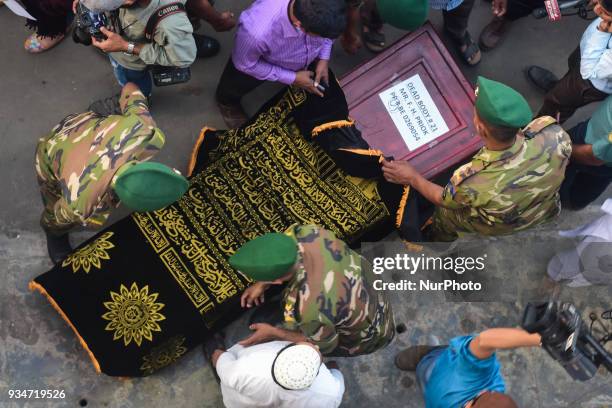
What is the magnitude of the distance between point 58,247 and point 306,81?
168 cm

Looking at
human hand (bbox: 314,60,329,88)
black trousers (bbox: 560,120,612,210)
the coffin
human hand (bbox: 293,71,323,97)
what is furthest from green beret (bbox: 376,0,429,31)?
black trousers (bbox: 560,120,612,210)

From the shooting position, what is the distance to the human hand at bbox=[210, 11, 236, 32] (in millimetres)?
3877

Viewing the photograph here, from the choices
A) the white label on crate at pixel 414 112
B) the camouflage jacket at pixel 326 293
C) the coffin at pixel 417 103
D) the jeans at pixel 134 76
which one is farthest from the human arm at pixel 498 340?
the jeans at pixel 134 76

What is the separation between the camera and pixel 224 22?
391 centimetres

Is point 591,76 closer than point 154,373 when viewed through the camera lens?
Yes

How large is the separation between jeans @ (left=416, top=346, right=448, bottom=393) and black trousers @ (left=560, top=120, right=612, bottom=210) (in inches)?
48.4

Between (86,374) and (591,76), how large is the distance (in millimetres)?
3139

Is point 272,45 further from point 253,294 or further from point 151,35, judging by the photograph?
point 253,294

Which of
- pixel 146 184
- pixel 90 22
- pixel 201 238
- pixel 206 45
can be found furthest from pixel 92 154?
pixel 206 45

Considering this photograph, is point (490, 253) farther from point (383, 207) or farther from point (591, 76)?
point (591, 76)

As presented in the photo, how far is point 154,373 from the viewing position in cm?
357

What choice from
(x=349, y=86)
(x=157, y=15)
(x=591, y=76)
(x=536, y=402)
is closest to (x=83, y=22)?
(x=157, y=15)

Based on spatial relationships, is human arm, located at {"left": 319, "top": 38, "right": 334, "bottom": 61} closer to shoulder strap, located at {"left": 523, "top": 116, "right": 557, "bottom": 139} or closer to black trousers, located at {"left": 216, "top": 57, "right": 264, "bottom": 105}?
black trousers, located at {"left": 216, "top": 57, "right": 264, "bottom": 105}

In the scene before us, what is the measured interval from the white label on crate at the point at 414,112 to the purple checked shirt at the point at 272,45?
1.66 feet
